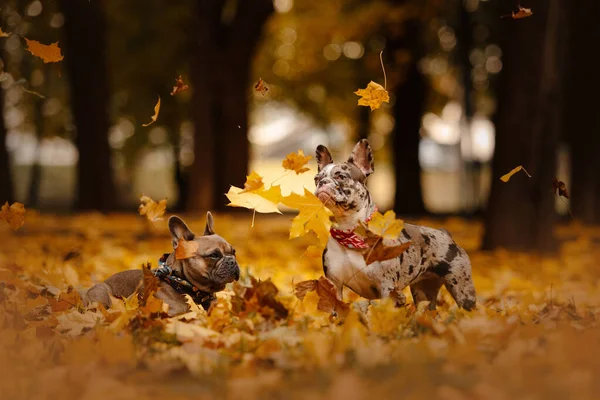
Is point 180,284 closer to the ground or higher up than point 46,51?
closer to the ground

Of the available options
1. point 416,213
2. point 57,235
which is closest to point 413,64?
point 416,213

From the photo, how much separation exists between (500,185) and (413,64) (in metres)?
12.0

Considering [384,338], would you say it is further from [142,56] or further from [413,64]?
[142,56]

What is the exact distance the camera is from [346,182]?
4.27 meters

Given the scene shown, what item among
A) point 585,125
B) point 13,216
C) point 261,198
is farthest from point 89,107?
point 261,198

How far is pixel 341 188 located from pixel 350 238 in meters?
0.28

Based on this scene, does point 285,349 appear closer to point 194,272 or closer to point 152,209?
point 194,272

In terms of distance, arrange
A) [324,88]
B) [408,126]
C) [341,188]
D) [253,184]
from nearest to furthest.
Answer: [341,188] < [253,184] < [408,126] < [324,88]

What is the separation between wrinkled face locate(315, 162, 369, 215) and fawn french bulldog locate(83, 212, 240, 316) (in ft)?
2.10

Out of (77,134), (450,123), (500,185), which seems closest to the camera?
(500,185)

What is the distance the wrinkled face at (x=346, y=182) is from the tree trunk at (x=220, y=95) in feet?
39.2

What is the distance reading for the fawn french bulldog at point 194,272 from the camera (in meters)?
4.40

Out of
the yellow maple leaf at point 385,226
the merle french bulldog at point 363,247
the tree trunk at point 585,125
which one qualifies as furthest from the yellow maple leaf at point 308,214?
the tree trunk at point 585,125

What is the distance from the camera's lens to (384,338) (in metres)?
4.07
